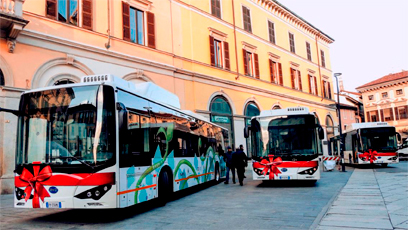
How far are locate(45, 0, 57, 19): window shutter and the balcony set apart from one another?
1.71 metres

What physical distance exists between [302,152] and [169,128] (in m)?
4.84

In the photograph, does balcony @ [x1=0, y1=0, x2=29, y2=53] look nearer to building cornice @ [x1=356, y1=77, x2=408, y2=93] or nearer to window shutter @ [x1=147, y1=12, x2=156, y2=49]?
window shutter @ [x1=147, y1=12, x2=156, y2=49]

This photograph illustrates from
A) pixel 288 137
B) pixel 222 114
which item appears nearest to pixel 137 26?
pixel 222 114

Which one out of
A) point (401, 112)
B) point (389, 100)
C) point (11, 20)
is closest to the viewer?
point (11, 20)

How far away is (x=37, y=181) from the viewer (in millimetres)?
6363

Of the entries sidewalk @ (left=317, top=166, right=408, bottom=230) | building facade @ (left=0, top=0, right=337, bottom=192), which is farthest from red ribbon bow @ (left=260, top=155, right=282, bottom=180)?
building facade @ (left=0, top=0, right=337, bottom=192)

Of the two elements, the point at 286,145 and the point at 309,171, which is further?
the point at 286,145

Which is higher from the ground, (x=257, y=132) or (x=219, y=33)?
(x=219, y=33)

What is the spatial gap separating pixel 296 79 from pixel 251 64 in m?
7.55

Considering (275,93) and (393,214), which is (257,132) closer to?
(393,214)

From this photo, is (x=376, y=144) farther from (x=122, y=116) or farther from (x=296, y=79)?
(x=122, y=116)

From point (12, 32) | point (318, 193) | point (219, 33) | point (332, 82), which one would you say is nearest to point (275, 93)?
A: point (219, 33)

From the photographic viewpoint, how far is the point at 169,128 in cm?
912

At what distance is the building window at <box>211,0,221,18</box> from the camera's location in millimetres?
22391
